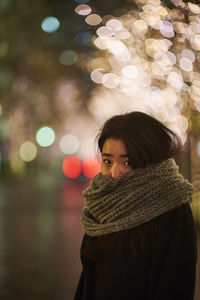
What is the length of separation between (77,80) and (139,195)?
1282 cm

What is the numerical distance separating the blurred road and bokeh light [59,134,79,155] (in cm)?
3110

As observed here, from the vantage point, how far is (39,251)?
7.65 meters

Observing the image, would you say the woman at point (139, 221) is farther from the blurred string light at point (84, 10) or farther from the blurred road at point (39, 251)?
the blurred string light at point (84, 10)

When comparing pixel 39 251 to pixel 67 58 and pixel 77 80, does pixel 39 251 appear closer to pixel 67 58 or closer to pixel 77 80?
pixel 67 58

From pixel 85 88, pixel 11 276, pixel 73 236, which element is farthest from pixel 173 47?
pixel 85 88

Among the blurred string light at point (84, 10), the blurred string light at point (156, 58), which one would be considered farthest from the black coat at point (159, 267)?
the blurred string light at point (84, 10)

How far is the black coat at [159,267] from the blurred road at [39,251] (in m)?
3.47

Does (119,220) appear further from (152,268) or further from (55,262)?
(55,262)

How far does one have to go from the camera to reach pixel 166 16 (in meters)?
4.13

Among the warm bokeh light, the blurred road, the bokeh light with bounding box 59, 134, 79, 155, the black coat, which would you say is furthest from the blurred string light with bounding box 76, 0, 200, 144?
the bokeh light with bounding box 59, 134, 79, 155

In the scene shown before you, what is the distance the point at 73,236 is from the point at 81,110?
1046cm

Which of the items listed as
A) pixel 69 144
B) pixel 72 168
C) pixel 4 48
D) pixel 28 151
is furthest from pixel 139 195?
pixel 69 144

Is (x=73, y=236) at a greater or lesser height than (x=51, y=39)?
lesser

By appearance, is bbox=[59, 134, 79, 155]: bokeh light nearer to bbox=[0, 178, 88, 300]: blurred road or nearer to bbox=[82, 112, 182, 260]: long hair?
bbox=[0, 178, 88, 300]: blurred road
